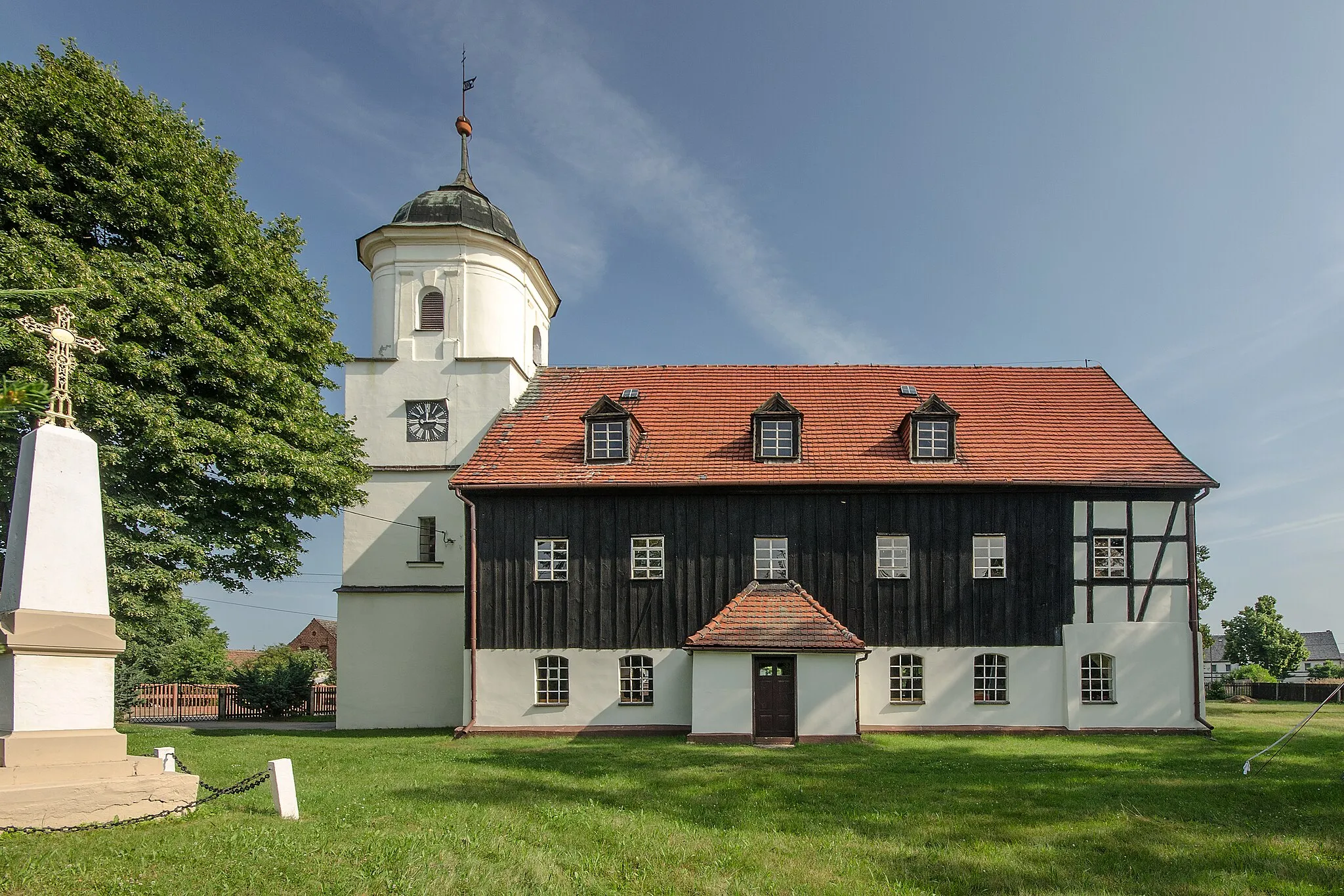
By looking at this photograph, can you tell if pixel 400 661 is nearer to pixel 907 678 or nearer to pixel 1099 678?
pixel 907 678

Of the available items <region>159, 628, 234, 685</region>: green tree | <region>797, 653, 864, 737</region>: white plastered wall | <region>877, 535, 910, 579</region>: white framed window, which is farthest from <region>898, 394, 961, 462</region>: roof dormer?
<region>159, 628, 234, 685</region>: green tree

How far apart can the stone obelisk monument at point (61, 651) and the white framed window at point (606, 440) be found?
→ 1341 cm

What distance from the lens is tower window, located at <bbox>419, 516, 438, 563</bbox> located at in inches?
988

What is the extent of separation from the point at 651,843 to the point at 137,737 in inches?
593

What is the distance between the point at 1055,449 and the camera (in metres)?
23.4

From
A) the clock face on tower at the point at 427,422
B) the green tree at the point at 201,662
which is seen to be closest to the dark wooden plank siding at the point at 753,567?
the clock face on tower at the point at 427,422

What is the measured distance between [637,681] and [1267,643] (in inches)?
1827

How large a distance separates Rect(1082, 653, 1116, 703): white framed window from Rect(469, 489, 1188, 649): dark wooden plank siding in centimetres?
115

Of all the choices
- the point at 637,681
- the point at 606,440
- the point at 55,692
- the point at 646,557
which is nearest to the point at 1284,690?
the point at 637,681

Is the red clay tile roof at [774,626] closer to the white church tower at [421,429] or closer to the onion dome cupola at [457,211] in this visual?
the white church tower at [421,429]

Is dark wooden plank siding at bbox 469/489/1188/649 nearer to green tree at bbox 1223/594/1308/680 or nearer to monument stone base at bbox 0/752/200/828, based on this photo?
monument stone base at bbox 0/752/200/828

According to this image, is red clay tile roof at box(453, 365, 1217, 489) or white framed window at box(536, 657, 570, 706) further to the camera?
red clay tile roof at box(453, 365, 1217, 489)

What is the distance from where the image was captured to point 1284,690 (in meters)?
37.4

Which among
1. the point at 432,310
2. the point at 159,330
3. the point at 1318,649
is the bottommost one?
the point at 1318,649
